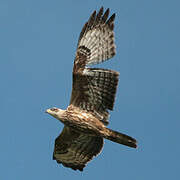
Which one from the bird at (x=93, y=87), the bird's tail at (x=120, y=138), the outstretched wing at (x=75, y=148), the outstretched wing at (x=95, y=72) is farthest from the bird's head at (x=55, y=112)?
the bird's tail at (x=120, y=138)

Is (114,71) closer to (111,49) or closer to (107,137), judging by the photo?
(111,49)

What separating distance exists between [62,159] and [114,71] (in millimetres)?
4057

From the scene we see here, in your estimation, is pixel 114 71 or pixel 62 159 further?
pixel 62 159

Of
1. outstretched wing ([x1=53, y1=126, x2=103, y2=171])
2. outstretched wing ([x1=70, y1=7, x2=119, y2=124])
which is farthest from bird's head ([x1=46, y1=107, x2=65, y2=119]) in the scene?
outstretched wing ([x1=53, y1=126, x2=103, y2=171])

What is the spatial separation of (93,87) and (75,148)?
8.34 feet

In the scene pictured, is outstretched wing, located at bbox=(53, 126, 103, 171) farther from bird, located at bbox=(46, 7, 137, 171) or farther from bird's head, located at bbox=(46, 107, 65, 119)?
bird's head, located at bbox=(46, 107, 65, 119)

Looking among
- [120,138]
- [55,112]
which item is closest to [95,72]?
[55,112]

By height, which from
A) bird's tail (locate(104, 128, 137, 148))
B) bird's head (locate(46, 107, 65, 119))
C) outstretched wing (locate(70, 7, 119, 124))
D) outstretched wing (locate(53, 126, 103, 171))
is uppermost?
outstretched wing (locate(70, 7, 119, 124))

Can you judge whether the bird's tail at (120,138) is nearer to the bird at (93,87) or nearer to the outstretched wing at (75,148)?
the bird at (93,87)

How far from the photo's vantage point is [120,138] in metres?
15.0

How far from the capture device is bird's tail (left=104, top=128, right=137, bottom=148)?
14.9 metres

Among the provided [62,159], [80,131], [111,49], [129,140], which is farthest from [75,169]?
[111,49]

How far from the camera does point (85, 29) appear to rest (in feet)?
52.9

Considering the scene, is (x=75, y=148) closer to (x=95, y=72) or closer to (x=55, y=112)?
(x=55, y=112)
